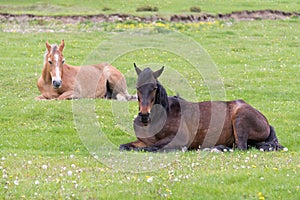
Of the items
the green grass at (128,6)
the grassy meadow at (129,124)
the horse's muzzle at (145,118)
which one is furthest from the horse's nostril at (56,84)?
the green grass at (128,6)

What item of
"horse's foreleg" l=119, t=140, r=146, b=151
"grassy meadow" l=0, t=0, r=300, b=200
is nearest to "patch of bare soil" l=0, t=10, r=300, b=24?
"grassy meadow" l=0, t=0, r=300, b=200

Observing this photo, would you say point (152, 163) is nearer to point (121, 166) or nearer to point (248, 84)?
point (121, 166)

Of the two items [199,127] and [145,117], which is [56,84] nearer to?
[199,127]

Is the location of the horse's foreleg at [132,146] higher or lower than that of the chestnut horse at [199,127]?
lower

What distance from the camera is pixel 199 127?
13828mm

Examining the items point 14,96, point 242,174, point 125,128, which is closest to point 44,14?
point 14,96

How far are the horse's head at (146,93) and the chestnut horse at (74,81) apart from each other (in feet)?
21.8

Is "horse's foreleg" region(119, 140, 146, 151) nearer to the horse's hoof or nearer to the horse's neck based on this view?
the horse's hoof

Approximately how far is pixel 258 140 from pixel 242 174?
12.2 ft

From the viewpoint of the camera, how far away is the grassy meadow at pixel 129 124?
31.5 feet

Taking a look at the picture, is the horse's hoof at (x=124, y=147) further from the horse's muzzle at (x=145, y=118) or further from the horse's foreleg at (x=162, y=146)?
the horse's muzzle at (x=145, y=118)

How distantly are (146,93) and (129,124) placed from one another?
3.87 metres

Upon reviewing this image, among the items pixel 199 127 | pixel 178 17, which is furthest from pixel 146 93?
pixel 178 17

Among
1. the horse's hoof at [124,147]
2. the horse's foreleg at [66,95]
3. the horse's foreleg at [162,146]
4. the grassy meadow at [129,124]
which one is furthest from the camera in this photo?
the horse's foreleg at [66,95]
